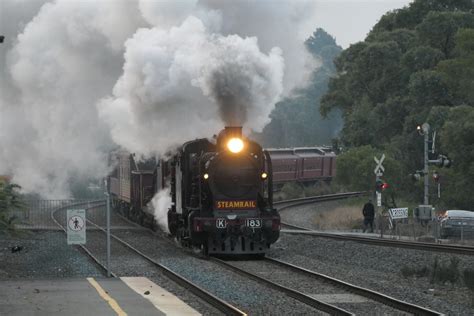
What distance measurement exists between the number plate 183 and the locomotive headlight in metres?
1.69

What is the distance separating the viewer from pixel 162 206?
95.2 ft

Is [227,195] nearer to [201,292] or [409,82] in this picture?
[201,292]

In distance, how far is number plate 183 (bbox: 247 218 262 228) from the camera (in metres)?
22.0

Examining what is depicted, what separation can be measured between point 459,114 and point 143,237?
20.0 m

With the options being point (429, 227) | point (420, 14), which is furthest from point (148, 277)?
point (420, 14)

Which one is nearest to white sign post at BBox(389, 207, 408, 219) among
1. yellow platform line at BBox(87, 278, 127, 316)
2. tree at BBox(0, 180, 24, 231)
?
tree at BBox(0, 180, 24, 231)

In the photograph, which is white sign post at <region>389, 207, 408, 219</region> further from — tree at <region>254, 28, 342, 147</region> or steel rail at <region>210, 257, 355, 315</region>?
tree at <region>254, 28, 342, 147</region>

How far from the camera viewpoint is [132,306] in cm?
1304

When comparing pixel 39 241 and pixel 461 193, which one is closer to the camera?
pixel 39 241

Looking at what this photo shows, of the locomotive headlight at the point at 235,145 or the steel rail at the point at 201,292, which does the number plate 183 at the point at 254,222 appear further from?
the steel rail at the point at 201,292

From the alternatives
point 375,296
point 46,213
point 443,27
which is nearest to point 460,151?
point 443,27

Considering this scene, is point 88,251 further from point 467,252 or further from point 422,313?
point 422,313

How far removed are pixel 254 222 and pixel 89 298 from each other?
8.52 m

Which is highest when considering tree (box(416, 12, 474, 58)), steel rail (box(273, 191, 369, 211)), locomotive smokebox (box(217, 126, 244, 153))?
tree (box(416, 12, 474, 58))
